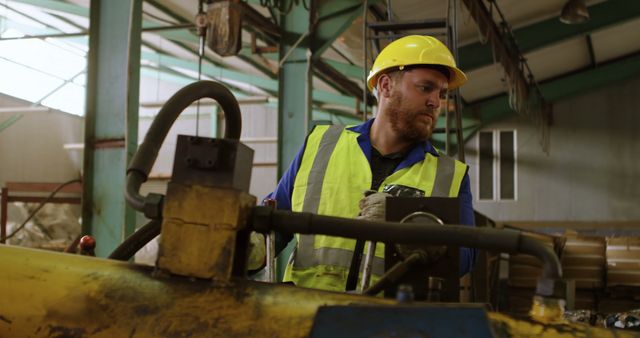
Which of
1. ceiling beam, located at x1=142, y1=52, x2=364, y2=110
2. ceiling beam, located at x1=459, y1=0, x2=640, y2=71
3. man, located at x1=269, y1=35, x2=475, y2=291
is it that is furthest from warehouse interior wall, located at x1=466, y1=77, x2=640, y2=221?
man, located at x1=269, y1=35, x2=475, y2=291

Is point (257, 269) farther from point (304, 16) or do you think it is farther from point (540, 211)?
point (540, 211)

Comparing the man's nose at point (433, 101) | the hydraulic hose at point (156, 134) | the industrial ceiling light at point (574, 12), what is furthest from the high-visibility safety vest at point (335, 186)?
the industrial ceiling light at point (574, 12)

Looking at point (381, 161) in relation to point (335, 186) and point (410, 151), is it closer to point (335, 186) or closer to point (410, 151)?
point (410, 151)

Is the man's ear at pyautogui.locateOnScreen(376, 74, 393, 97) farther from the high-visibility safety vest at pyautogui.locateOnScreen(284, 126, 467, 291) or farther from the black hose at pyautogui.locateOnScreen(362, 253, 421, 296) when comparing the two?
the black hose at pyautogui.locateOnScreen(362, 253, 421, 296)

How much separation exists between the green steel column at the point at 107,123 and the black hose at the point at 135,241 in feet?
8.78

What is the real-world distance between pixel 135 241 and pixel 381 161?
1.14m

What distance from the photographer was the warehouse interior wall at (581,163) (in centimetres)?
1228

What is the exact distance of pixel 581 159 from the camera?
12.5 metres

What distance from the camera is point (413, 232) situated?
3.70 feet

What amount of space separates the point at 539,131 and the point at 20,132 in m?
10.6

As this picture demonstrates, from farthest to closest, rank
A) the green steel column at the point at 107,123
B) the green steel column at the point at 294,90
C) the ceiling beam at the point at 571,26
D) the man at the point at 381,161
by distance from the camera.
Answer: the ceiling beam at the point at 571,26 → the green steel column at the point at 294,90 → the green steel column at the point at 107,123 → the man at the point at 381,161

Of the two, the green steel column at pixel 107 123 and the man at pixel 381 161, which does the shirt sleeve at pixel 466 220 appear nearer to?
the man at pixel 381 161

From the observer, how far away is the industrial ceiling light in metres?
8.16

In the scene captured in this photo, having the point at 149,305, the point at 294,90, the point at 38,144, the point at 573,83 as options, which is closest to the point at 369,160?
the point at 149,305
